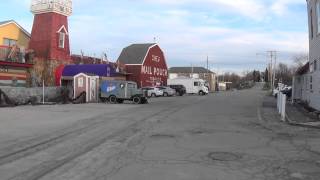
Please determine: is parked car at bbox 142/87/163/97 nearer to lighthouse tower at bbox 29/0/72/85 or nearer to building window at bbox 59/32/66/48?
lighthouse tower at bbox 29/0/72/85

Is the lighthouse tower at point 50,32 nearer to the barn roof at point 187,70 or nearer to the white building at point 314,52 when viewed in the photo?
the white building at point 314,52

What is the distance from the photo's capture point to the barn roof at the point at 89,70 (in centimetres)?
5656

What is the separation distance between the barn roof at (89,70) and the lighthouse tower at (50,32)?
1317mm

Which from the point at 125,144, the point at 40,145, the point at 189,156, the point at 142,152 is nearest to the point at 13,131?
the point at 40,145

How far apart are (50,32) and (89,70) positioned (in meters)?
5.96

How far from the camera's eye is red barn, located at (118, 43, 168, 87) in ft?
277

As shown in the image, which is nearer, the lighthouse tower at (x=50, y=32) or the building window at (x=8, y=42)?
the building window at (x=8, y=42)

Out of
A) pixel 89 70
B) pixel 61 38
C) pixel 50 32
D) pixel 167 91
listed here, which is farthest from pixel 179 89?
pixel 50 32

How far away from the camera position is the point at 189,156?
12188mm

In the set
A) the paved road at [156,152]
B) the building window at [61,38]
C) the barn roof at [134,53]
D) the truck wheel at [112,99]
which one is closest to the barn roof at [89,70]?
the building window at [61,38]

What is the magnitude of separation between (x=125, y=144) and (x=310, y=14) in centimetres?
2323

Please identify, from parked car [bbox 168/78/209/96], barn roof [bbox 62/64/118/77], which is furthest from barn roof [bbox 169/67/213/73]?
barn roof [bbox 62/64/118/77]

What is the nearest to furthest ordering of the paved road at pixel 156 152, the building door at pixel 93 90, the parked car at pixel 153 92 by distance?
the paved road at pixel 156 152
the building door at pixel 93 90
the parked car at pixel 153 92

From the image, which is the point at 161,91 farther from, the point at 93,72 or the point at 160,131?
the point at 160,131
